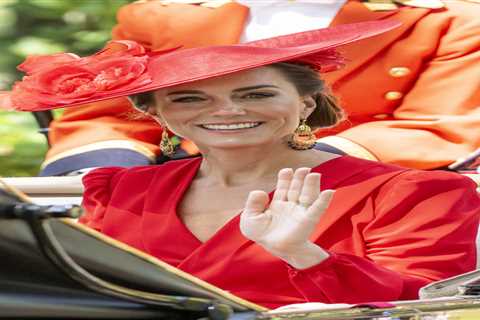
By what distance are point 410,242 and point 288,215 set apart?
1.10 feet

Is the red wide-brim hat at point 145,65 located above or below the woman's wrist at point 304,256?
above

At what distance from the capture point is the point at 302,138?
2287mm

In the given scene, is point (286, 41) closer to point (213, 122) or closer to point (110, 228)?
point (213, 122)

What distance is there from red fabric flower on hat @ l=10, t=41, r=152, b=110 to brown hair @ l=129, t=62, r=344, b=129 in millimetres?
95

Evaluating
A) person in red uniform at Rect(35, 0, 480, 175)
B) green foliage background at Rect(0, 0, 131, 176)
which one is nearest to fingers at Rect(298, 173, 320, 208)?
person in red uniform at Rect(35, 0, 480, 175)

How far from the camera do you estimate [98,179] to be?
8.12ft

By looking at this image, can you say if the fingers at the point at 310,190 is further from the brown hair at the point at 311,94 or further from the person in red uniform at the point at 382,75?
the person in red uniform at the point at 382,75

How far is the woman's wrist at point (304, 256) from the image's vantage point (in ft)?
6.01

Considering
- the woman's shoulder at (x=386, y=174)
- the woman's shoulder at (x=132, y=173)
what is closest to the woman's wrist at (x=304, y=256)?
the woman's shoulder at (x=386, y=174)

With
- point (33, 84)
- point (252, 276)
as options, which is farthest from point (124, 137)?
point (252, 276)

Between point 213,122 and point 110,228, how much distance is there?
12.1 inches

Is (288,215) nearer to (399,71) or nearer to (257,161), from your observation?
(257,161)

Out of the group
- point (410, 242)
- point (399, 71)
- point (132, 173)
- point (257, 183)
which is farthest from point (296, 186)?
point (399, 71)

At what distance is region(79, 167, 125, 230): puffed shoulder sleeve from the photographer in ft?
7.97
